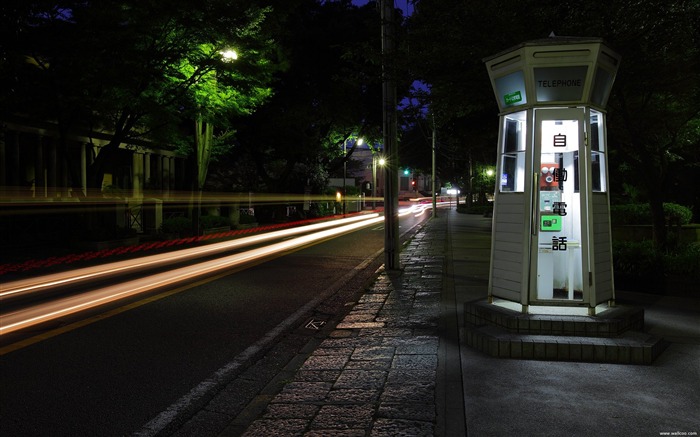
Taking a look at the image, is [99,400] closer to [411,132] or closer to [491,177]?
[491,177]

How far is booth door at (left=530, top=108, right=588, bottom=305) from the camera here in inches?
256

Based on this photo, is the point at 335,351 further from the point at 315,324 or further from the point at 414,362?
the point at 315,324

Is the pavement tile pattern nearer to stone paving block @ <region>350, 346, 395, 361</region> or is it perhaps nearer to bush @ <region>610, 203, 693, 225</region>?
stone paving block @ <region>350, 346, 395, 361</region>

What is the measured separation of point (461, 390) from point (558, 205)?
3.08m

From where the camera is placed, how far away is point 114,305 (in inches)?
359

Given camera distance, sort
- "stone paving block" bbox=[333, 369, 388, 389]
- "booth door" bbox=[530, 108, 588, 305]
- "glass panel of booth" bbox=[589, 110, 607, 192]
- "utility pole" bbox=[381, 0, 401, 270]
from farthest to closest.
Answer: "utility pole" bbox=[381, 0, 401, 270]
"glass panel of booth" bbox=[589, 110, 607, 192]
"booth door" bbox=[530, 108, 588, 305]
"stone paving block" bbox=[333, 369, 388, 389]

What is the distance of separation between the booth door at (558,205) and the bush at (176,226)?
774 inches

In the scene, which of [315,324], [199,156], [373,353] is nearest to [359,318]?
[315,324]

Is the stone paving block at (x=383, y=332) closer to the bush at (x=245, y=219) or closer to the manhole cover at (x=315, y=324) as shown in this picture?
the manhole cover at (x=315, y=324)

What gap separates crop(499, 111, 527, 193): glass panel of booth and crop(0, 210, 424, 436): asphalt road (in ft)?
12.6

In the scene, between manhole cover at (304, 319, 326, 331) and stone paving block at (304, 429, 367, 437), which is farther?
manhole cover at (304, 319, 326, 331)

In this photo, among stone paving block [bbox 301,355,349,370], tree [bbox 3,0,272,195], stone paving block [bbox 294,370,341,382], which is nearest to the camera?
stone paving block [bbox 294,370,341,382]

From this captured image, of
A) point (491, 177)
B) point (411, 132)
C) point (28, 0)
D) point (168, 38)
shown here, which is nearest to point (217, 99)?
point (168, 38)

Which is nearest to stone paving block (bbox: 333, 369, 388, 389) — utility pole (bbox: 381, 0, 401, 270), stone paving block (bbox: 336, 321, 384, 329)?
stone paving block (bbox: 336, 321, 384, 329)
